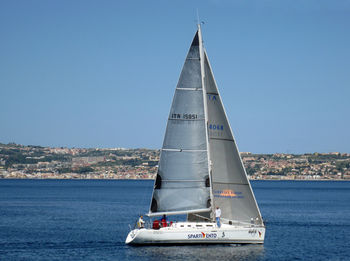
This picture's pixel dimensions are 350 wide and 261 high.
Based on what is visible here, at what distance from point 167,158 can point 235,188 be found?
4427 mm

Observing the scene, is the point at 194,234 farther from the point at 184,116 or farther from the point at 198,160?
→ the point at 184,116

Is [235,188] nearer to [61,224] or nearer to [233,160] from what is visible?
[233,160]

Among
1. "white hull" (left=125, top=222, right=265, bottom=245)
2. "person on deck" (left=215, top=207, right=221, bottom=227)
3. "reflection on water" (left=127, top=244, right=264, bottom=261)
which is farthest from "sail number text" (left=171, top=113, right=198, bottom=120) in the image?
"reflection on water" (left=127, top=244, right=264, bottom=261)

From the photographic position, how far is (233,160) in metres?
38.0

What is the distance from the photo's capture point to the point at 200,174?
37.3 m

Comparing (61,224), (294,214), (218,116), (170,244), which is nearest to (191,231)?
(170,244)

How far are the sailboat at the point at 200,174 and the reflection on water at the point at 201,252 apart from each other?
16.4 inches

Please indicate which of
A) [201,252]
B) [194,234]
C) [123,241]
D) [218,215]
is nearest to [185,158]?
[218,215]

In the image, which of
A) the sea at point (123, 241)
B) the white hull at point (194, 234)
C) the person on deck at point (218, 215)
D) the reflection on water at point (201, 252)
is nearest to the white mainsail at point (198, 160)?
the person on deck at point (218, 215)

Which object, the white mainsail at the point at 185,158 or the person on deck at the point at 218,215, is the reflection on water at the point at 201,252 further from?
the white mainsail at the point at 185,158

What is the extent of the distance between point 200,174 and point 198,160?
2.71 ft

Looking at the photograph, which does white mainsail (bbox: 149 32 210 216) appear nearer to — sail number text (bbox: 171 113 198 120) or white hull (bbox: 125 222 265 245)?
sail number text (bbox: 171 113 198 120)

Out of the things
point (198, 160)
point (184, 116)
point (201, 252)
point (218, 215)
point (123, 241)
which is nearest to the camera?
point (201, 252)

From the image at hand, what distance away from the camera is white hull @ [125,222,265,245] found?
3606 cm
